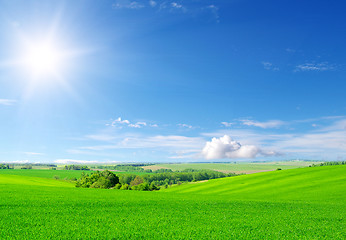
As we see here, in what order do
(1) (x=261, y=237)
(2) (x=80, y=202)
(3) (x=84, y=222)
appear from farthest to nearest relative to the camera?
(2) (x=80, y=202) → (3) (x=84, y=222) → (1) (x=261, y=237)

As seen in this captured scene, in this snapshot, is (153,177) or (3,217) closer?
(3,217)

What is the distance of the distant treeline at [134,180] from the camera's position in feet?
267

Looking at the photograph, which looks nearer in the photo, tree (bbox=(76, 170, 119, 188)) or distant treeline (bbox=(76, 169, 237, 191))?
tree (bbox=(76, 170, 119, 188))

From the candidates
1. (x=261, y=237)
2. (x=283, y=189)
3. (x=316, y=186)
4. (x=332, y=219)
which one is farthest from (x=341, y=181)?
(x=261, y=237)

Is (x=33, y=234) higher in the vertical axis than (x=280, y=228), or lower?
higher

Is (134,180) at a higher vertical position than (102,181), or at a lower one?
lower

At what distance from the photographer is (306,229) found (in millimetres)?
14500

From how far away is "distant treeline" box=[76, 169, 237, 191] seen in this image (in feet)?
267

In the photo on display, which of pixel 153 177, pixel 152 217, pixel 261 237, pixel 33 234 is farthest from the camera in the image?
pixel 153 177

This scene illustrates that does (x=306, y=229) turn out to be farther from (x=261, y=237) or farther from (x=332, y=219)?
(x=332, y=219)

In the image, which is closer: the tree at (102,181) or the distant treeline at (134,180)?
the tree at (102,181)

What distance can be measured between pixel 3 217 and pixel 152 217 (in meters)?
9.81

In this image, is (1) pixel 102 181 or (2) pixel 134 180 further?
(2) pixel 134 180

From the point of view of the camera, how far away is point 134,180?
387 feet
